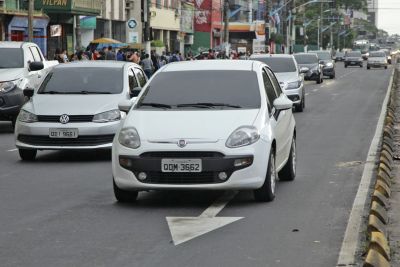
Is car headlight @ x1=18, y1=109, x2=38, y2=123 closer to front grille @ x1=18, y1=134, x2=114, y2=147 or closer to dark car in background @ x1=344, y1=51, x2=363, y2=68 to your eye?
front grille @ x1=18, y1=134, x2=114, y2=147

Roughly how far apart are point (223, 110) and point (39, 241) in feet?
9.79

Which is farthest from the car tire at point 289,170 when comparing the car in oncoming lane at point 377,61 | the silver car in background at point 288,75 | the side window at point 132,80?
the car in oncoming lane at point 377,61

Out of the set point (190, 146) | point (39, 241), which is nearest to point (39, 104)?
point (190, 146)

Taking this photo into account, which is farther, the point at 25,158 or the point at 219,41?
the point at 219,41

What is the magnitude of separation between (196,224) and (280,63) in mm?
18728

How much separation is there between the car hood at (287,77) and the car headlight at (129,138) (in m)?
16.5

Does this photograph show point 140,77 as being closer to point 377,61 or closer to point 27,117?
point 27,117

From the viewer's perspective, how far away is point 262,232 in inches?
328

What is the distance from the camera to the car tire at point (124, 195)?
994 centimetres

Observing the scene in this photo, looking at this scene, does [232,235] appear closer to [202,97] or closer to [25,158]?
[202,97]

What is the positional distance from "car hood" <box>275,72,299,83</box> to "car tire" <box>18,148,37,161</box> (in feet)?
41.1

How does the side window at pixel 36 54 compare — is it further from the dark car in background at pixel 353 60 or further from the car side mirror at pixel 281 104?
the dark car in background at pixel 353 60

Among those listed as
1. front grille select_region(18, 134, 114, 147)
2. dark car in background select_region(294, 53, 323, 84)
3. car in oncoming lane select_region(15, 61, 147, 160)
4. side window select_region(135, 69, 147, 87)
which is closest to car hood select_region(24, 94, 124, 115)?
car in oncoming lane select_region(15, 61, 147, 160)

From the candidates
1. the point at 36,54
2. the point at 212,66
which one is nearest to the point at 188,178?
the point at 212,66
